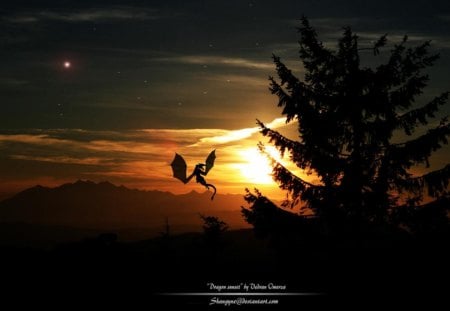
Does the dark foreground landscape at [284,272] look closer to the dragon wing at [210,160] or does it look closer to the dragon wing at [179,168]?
the dragon wing at [179,168]

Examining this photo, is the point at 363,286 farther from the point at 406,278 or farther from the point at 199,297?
the point at 199,297

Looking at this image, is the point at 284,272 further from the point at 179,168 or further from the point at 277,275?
the point at 179,168

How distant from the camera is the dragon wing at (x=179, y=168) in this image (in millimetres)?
16077

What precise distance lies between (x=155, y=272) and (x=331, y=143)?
28.9ft

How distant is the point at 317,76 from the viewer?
21.5m

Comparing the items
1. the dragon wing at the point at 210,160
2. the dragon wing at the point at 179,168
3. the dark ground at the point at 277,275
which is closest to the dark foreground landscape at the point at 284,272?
the dark ground at the point at 277,275

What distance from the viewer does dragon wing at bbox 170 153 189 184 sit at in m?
16.1

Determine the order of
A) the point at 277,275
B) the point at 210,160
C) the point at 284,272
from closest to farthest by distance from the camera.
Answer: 1. the point at 210,160
2. the point at 284,272
3. the point at 277,275

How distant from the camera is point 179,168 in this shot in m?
16.3

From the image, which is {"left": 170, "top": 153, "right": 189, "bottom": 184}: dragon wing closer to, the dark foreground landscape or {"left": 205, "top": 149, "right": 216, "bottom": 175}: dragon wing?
{"left": 205, "top": 149, "right": 216, "bottom": 175}: dragon wing

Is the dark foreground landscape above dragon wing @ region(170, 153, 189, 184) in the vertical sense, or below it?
below

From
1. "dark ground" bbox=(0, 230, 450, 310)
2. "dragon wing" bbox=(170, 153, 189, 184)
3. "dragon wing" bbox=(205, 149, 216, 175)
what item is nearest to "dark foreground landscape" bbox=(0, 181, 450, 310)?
"dark ground" bbox=(0, 230, 450, 310)

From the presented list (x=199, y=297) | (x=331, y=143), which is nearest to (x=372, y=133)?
(x=331, y=143)

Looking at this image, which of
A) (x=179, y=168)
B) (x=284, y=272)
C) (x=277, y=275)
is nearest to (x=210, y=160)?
(x=179, y=168)
